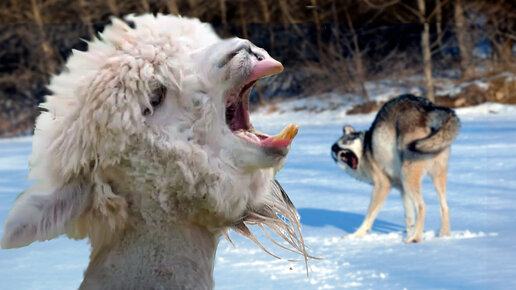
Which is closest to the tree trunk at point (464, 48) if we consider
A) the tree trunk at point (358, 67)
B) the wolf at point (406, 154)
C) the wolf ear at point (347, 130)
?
the tree trunk at point (358, 67)

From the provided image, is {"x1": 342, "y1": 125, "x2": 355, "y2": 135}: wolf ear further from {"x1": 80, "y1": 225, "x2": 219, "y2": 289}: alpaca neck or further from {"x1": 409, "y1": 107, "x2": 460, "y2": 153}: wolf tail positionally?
{"x1": 80, "y1": 225, "x2": 219, "y2": 289}: alpaca neck

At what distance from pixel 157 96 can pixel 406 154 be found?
2.95 meters

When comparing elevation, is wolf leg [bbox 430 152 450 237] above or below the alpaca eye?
below

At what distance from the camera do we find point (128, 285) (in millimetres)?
769

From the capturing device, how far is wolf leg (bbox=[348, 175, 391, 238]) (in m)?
3.73

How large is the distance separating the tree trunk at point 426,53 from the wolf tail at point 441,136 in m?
3.26

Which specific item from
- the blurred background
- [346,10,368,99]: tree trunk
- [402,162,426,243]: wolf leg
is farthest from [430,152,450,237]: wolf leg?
[346,10,368,99]: tree trunk

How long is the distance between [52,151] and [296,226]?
0.34 meters

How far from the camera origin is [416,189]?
356 centimetres

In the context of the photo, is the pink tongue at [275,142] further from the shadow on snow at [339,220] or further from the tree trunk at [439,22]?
the tree trunk at [439,22]

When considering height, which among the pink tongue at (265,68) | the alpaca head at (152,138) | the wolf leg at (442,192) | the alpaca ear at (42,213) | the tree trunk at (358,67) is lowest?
the tree trunk at (358,67)

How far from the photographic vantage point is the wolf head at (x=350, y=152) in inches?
153

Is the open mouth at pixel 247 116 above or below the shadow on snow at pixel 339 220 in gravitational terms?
above

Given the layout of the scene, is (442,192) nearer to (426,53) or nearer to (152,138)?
(152,138)
